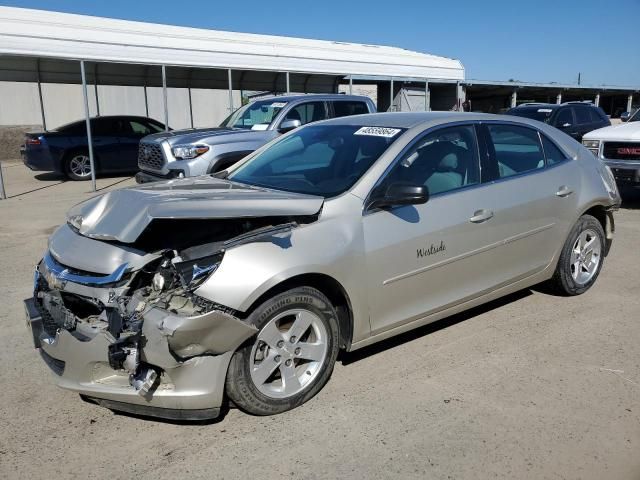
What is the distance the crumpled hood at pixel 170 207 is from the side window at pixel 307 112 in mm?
6182

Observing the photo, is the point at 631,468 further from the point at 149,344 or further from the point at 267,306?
the point at 149,344

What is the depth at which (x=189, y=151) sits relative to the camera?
8484mm

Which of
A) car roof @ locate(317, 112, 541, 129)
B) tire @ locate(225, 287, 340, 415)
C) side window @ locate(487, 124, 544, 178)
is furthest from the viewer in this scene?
side window @ locate(487, 124, 544, 178)

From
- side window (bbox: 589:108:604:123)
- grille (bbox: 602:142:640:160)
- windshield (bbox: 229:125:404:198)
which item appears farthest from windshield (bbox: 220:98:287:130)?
side window (bbox: 589:108:604:123)

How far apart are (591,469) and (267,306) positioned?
180 cm

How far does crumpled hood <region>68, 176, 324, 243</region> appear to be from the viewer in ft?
9.39

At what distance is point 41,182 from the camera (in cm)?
1397

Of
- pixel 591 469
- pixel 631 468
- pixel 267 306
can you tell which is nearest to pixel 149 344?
pixel 267 306

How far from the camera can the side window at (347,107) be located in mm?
9961

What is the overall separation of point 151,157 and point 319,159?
18.6 feet

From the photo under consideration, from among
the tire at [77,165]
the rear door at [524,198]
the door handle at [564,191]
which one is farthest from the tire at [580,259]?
the tire at [77,165]

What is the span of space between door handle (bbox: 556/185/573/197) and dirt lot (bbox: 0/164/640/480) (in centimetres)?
105

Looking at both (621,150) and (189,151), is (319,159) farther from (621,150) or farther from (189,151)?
(621,150)

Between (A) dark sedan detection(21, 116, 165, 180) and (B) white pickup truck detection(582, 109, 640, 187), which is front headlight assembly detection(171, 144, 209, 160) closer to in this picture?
(A) dark sedan detection(21, 116, 165, 180)
